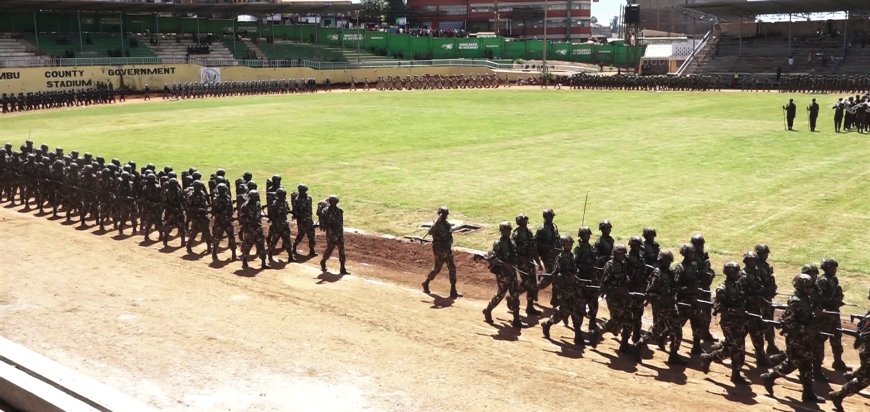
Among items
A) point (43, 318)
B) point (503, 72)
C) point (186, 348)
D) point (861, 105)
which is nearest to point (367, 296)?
point (186, 348)

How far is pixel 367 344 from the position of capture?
10.0 meters

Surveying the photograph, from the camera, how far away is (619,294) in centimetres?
996

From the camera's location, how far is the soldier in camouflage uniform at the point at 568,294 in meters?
10.4

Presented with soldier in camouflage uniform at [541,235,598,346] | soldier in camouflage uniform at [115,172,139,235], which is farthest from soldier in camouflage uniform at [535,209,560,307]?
soldier in camouflage uniform at [115,172,139,235]

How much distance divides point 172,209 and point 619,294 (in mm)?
9440

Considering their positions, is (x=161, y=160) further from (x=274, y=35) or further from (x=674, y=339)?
(x=274, y=35)

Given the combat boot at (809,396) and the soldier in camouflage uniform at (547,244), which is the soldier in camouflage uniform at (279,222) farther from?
the combat boot at (809,396)

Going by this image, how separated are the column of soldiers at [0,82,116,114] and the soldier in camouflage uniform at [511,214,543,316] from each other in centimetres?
4153

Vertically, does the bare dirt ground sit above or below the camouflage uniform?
below

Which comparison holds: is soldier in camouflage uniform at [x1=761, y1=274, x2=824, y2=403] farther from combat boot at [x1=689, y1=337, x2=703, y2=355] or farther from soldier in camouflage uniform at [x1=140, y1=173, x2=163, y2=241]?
soldier in camouflage uniform at [x1=140, y1=173, x2=163, y2=241]

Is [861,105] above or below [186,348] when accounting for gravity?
above

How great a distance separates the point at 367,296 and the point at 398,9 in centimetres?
10566

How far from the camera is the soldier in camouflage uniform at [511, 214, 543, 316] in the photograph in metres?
11.3

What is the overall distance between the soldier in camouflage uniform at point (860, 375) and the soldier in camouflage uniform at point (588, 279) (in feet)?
9.81
